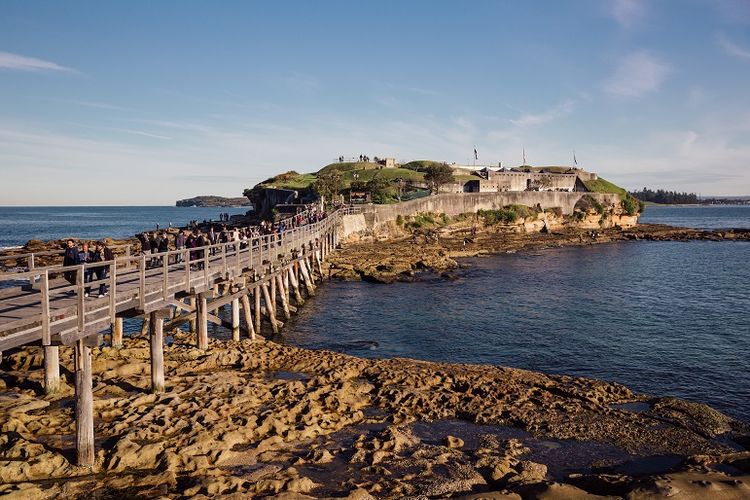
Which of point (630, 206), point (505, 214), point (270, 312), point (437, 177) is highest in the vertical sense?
point (437, 177)

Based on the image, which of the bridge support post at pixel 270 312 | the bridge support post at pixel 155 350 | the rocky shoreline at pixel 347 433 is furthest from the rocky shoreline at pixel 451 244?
the bridge support post at pixel 155 350

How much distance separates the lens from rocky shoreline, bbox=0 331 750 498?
10359 mm

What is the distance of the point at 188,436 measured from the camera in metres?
12.1

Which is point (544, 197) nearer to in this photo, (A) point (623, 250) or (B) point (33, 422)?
(A) point (623, 250)

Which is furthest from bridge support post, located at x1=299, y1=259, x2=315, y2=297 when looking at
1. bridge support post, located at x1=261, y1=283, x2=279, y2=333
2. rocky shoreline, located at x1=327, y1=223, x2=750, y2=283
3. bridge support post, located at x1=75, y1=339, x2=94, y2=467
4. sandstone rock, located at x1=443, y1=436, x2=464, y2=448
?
bridge support post, located at x1=75, y1=339, x2=94, y2=467

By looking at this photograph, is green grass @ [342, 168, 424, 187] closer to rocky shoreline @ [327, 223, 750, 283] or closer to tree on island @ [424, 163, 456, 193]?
tree on island @ [424, 163, 456, 193]

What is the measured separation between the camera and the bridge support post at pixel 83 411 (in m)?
10.7

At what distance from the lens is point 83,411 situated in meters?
10.8

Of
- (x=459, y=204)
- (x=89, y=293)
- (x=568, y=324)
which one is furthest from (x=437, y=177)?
(x=89, y=293)

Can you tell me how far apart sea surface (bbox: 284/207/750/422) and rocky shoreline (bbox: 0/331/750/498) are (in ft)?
13.3

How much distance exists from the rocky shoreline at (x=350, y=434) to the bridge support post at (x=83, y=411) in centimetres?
32

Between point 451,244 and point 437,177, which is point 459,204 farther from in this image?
point 451,244

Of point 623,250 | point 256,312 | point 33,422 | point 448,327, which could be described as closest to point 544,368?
point 448,327

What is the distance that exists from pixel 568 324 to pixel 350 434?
64.4 ft
